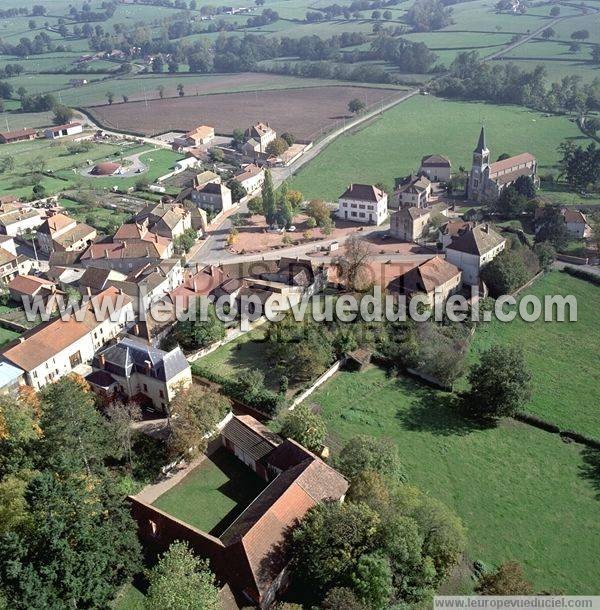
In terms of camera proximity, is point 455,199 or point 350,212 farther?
point 455,199

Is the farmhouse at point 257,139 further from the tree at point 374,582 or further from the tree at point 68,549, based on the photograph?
the tree at point 374,582

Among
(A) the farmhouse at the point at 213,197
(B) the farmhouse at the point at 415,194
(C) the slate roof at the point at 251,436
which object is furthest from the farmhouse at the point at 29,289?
(B) the farmhouse at the point at 415,194

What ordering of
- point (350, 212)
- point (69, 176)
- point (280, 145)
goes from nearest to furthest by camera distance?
point (350, 212) → point (69, 176) → point (280, 145)

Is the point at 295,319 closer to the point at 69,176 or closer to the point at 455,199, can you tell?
the point at 455,199

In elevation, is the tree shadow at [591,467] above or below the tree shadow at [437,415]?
below

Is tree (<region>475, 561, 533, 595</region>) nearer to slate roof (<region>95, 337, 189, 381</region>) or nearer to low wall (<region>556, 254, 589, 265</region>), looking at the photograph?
slate roof (<region>95, 337, 189, 381</region>)

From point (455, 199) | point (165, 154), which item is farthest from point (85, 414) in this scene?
point (165, 154)

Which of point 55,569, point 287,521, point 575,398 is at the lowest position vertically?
point 575,398

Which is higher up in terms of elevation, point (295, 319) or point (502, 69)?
point (502, 69)
